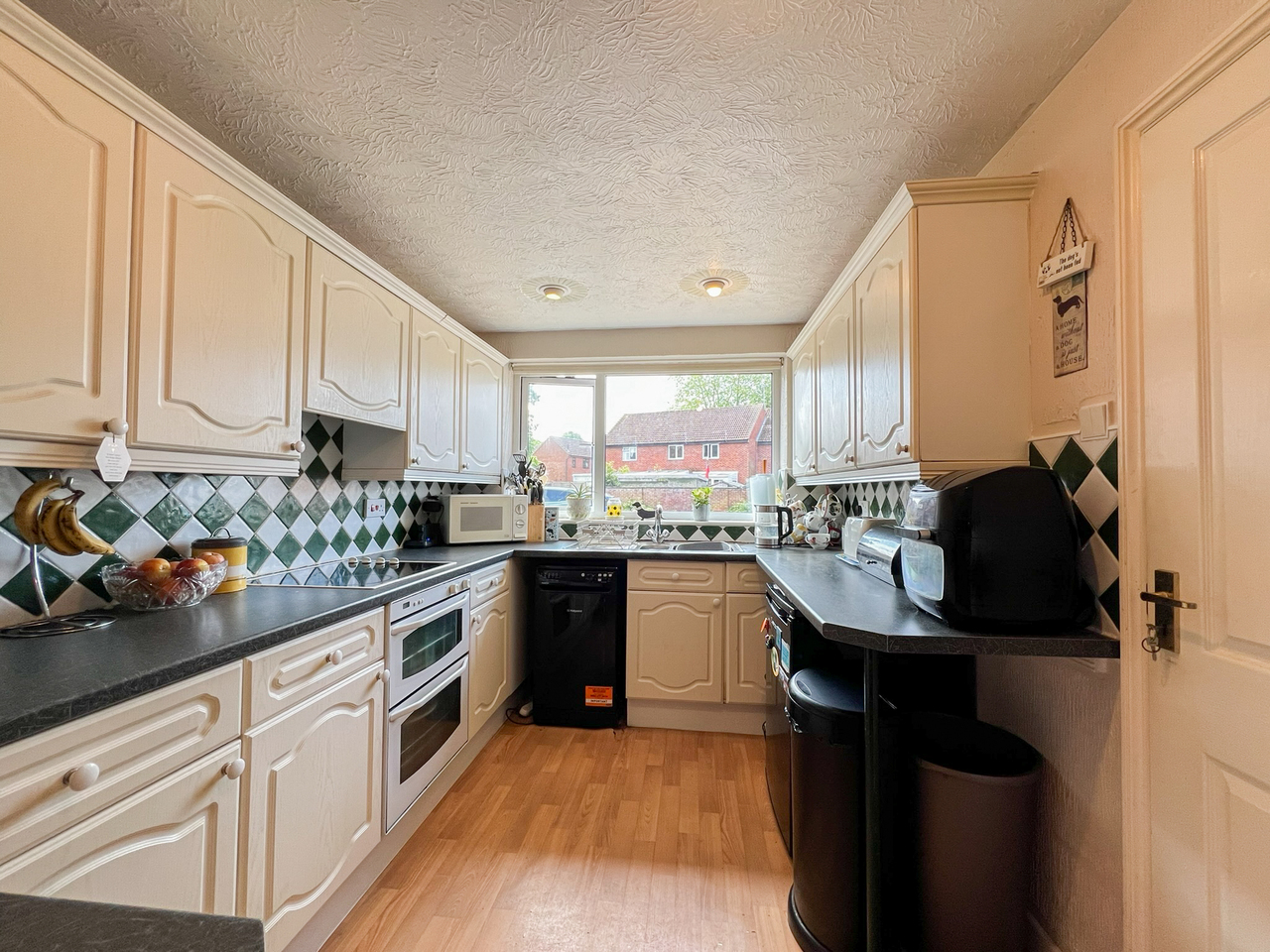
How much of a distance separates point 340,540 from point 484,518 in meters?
0.77

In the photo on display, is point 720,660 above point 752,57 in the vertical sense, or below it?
below

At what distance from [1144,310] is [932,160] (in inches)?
34.6

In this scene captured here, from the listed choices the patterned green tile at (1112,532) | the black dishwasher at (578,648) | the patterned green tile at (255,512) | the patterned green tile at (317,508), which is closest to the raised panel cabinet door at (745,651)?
the black dishwasher at (578,648)

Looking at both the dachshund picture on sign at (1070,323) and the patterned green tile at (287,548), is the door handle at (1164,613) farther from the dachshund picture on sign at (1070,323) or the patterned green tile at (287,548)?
the patterned green tile at (287,548)

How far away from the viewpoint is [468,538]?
9.23 ft

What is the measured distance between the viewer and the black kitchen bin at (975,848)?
1188 millimetres

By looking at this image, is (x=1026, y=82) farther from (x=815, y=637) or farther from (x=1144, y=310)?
(x=815, y=637)

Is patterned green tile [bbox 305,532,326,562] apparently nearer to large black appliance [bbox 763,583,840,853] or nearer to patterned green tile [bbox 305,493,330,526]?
patterned green tile [bbox 305,493,330,526]

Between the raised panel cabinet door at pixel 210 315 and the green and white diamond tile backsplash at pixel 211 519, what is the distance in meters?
0.32

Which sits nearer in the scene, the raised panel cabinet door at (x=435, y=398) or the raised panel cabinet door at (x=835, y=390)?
the raised panel cabinet door at (x=835, y=390)

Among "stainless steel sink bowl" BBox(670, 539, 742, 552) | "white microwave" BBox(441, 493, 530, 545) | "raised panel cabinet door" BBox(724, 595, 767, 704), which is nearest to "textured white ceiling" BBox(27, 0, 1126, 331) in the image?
"white microwave" BBox(441, 493, 530, 545)

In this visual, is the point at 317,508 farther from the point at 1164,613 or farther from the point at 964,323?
the point at 1164,613

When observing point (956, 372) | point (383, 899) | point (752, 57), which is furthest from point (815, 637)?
point (752, 57)

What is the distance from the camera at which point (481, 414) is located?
295 centimetres
